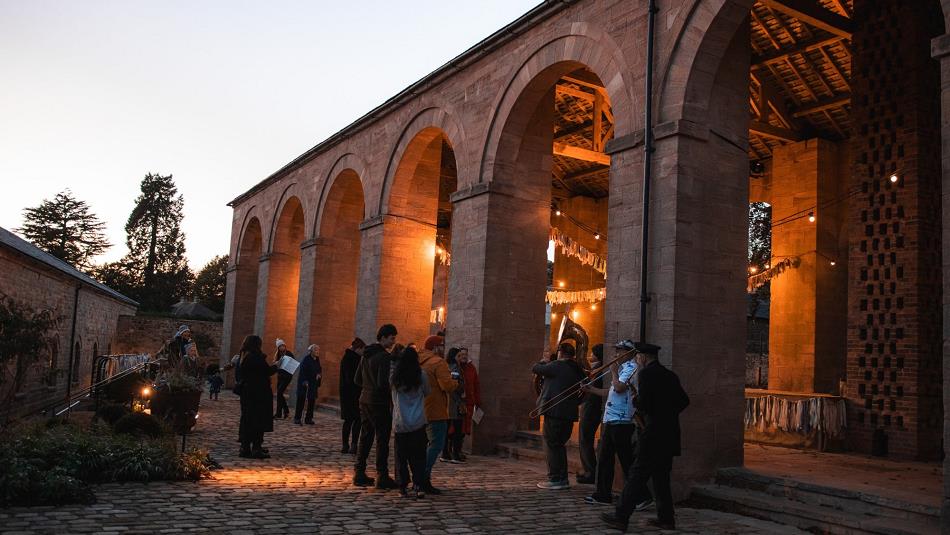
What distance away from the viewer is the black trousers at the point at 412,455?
732cm

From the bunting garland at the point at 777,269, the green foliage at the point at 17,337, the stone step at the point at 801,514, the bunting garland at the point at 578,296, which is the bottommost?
the stone step at the point at 801,514

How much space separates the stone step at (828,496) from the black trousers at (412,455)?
124 inches

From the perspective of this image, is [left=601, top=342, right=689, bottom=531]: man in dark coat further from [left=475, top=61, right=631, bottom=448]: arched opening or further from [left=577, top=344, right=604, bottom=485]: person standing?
[left=475, top=61, right=631, bottom=448]: arched opening

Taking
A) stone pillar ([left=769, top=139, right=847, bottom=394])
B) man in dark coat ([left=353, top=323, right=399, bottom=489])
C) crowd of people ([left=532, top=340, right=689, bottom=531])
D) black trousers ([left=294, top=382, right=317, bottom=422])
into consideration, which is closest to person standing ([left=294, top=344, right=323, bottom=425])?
black trousers ([left=294, top=382, right=317, bottom=422])

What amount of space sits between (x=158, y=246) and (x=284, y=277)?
111 feet

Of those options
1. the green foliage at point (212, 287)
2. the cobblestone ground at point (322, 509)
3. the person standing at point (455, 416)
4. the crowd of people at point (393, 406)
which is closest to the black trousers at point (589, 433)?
the cobblestone ground at point (322, 509)

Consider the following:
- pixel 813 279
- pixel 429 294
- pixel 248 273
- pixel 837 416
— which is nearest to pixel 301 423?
pixel 429 294

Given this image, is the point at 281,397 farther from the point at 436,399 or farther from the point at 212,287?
the point at 212,287

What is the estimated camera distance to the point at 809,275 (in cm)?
1469

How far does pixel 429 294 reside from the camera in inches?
604

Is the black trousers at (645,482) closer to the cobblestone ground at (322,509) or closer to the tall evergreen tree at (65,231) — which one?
the cobblestone ground at (322,509)

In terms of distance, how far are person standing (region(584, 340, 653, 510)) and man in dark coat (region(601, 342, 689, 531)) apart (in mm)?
614

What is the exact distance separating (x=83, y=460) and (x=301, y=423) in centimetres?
694

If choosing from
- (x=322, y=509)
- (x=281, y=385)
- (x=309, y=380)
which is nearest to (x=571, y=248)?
(x=309, y=380)
